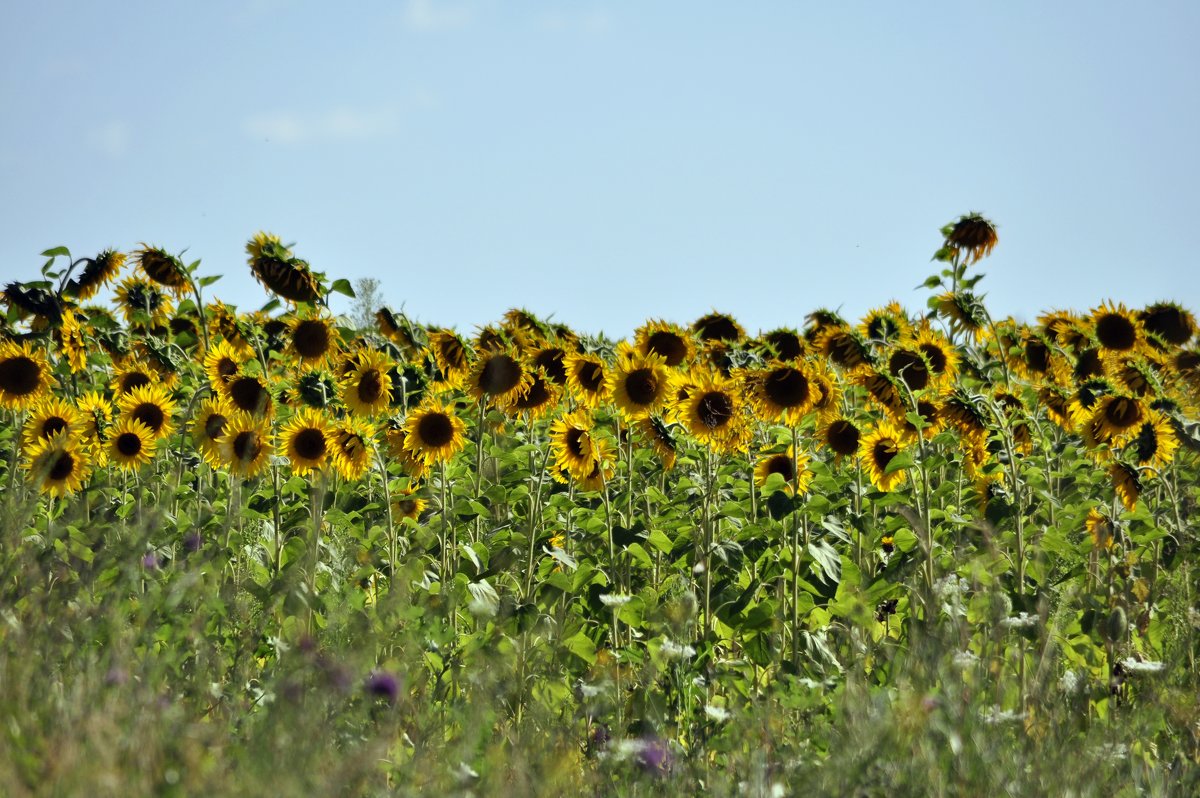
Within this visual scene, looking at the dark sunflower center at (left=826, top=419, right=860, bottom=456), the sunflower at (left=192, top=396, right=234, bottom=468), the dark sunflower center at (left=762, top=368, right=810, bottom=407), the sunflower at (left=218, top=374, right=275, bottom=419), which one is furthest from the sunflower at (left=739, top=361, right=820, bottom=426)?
the sunflower at (left=192, top=396, right=234, bottom=468)

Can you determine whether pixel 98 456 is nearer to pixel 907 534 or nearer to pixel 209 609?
pixel 209 609

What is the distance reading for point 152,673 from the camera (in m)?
2.63

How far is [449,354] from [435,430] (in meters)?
0.86

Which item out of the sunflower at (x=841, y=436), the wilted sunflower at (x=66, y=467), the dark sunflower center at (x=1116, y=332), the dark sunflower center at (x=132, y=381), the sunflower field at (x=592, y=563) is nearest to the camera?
the sunflower field at (x=592, y=563)

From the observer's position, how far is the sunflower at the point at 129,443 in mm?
6504

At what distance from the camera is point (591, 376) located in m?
6.32

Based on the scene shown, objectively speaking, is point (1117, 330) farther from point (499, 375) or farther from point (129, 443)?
point (129, 443)

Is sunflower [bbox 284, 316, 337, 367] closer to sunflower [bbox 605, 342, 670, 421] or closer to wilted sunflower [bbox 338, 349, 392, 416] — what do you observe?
wilted sunflower [bbox 338, 349, 392, 416]

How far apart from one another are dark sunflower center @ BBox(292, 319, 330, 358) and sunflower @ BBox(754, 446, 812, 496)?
2.34 m

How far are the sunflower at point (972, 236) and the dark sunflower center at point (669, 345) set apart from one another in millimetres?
1978

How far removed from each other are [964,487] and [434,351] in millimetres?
3174

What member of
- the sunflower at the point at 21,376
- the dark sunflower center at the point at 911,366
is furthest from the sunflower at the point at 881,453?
the sunflower at the point at 21,376

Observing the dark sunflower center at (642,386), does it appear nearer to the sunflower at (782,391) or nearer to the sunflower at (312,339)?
the sunflower at (782,391)

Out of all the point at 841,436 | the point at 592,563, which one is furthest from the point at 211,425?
the point at 841,436
